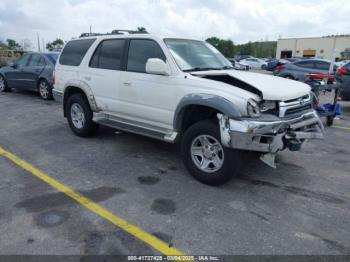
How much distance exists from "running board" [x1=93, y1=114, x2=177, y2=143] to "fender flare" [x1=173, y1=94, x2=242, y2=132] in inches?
7.9

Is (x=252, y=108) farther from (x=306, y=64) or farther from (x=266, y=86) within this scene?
(x=306, y=64)

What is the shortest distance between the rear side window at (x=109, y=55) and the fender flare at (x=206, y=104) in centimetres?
160

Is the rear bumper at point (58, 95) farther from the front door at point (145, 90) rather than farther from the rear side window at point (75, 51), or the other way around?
the front door at point (145, 90)

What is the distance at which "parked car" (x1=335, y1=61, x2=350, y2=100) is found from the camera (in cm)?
904

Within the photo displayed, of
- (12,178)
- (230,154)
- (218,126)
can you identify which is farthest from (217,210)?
(12,178)

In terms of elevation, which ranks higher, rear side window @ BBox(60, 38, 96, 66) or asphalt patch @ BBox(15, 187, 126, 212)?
rear side window @ BBox(60, 38, 96, 66)

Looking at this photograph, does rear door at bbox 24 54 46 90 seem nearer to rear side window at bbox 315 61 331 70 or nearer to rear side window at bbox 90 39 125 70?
rear side window at bbox 90 39 125 70

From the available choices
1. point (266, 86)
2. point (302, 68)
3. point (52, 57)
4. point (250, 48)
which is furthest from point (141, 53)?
point (250, 48)

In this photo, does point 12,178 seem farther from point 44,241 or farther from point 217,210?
point 217,210

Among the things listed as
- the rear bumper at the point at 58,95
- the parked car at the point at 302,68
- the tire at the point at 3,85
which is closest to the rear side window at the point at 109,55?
the rear bumper at the point at 58,95

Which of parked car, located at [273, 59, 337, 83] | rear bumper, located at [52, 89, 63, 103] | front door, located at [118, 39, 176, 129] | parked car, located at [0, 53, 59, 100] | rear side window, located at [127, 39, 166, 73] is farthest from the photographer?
parked car, located at [273, 59, 337, 83]

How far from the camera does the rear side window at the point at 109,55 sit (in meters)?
5.17

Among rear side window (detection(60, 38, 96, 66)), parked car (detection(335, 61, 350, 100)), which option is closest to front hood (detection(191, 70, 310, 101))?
rear side window (detection(60, 38, 96, 66))

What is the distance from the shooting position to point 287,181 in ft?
14.0
